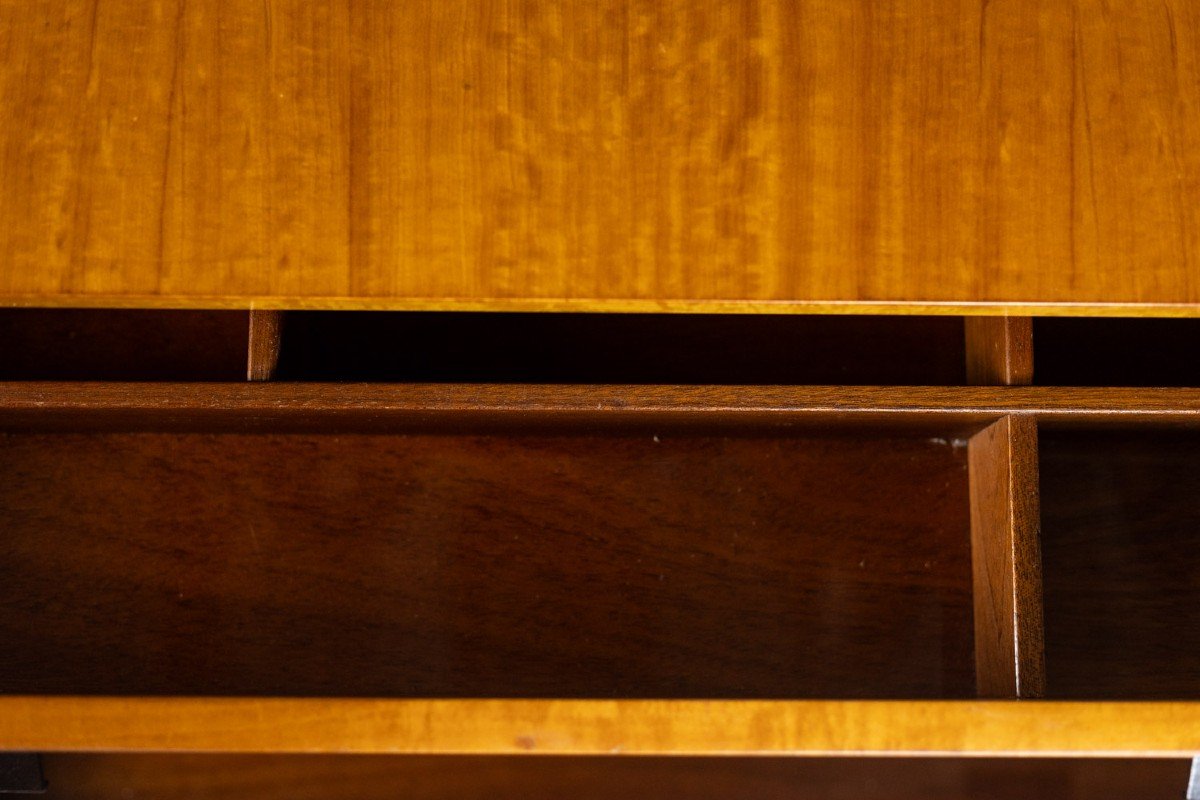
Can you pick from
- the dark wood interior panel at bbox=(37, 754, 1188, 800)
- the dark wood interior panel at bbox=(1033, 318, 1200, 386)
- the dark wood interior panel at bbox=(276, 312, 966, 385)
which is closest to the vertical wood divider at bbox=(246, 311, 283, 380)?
the dark wood interior panel at bbox=(276, 312, 966, 385)

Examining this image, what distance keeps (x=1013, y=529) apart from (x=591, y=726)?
42 centimetres

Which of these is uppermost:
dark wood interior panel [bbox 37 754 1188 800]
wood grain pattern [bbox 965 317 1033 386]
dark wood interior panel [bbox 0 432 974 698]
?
wood grain pattern [bbox 965 317 1033 386]

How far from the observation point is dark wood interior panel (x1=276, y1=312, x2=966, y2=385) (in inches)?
39.8

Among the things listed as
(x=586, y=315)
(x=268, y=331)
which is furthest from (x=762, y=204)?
(x=268, y=331)

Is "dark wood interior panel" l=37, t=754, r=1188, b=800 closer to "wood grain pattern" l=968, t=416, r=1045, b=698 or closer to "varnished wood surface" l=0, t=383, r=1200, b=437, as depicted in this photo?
"wood grain pattern" l=968, t=416, r=1045, b=698

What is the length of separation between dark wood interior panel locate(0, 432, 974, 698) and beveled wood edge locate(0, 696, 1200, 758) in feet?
0.93

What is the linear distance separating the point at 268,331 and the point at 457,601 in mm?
360

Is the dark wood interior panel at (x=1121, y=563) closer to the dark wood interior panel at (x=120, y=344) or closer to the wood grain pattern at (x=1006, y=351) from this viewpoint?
the wood grain pattern at (x=1006, y=351)

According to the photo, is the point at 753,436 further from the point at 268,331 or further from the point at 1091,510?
the point at 268,331

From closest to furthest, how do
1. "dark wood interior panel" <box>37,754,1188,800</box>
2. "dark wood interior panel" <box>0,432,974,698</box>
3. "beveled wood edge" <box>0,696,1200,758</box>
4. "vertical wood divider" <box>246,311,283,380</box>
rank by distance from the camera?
1. "beveled wood edge" <box>0,696,1200,758</box>
2. "vertical wood divider" <box>246,311,283,380</box>
3. "dark wood interior panel" <box>0,432,974,698</box>
4. "dark wood interior panel" <box>37,754,1188,800</box>

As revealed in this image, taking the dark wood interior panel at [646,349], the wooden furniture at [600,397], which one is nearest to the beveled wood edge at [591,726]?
the wooden furniture at [600,397]

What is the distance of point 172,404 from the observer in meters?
0.81

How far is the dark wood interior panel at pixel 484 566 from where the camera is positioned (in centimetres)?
100

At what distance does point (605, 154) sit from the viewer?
29.6 inches
